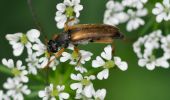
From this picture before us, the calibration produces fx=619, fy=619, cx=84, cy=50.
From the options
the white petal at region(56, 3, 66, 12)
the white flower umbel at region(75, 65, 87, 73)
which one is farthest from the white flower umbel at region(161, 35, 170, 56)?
the white petal at region(56, 3, 66, 12)

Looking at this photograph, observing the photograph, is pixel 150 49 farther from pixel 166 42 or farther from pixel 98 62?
pixel 98 62

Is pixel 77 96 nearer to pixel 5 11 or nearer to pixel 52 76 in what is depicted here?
pixel 52 76

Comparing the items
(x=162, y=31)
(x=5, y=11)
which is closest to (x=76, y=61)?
(x=162, y=31)

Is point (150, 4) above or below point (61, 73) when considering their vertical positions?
above

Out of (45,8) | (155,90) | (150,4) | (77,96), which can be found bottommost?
(77,96)

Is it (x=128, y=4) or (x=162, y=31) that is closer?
(x=128, y=4)

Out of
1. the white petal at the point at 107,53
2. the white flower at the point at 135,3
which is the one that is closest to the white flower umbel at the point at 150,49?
the white flower at the point at 135,3

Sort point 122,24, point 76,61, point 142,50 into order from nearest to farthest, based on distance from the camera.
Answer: point 76,61, point 142,50, point 122,24
